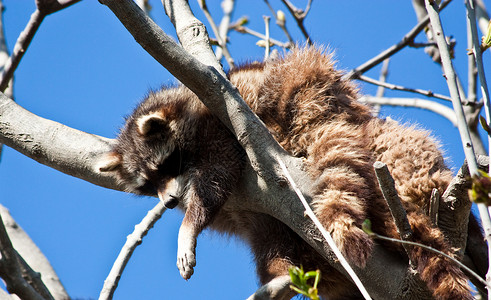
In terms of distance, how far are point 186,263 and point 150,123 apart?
1.50 metres

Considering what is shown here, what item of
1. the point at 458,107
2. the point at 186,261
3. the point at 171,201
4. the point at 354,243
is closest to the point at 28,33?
the point at 171,201

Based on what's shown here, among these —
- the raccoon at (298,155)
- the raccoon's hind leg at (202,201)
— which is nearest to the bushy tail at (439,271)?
the raccoon at (298,155)

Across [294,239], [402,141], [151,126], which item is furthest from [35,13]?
[402,141]

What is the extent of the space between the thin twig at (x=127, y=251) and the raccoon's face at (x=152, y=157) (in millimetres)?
Result: 317

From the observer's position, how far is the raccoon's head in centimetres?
510

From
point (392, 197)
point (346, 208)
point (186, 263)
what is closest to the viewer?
point (392, 197)

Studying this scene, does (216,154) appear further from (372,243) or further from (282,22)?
(282,22)

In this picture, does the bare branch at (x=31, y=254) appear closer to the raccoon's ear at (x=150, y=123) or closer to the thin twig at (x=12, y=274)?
the raccoon's ear at (x=150, y=123)

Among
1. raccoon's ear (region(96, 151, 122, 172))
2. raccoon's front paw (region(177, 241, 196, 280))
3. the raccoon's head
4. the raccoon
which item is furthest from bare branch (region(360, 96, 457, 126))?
raccoon's front paw (region(177, 241, 196, 280))

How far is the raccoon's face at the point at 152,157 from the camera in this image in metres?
5.08

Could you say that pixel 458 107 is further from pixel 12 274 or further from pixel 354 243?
pixel 12 274

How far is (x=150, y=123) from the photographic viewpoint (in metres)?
5.13

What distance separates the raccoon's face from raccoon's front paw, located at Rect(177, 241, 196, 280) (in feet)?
2.29

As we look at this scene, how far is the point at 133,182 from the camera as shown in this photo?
531 cm
